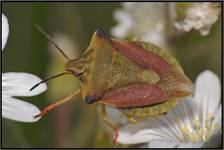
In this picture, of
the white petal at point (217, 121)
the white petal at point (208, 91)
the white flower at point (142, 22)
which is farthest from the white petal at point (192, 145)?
the white flower at point (142, 22)

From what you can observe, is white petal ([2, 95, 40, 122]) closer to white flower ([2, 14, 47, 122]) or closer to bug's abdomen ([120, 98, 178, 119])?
white flower ([2, 14, 47, 122])

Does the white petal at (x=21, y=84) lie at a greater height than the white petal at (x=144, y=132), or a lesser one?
greater

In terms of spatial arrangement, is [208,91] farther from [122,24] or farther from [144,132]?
[122,24]

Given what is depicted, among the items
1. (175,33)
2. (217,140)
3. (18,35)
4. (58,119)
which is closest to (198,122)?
(217,140)

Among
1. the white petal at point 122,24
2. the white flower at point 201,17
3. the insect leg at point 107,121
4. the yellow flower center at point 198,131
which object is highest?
the white flower at point 201,17

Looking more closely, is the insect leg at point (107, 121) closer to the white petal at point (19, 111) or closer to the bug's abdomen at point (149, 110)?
the bug's abdomen at point (149, 110)
